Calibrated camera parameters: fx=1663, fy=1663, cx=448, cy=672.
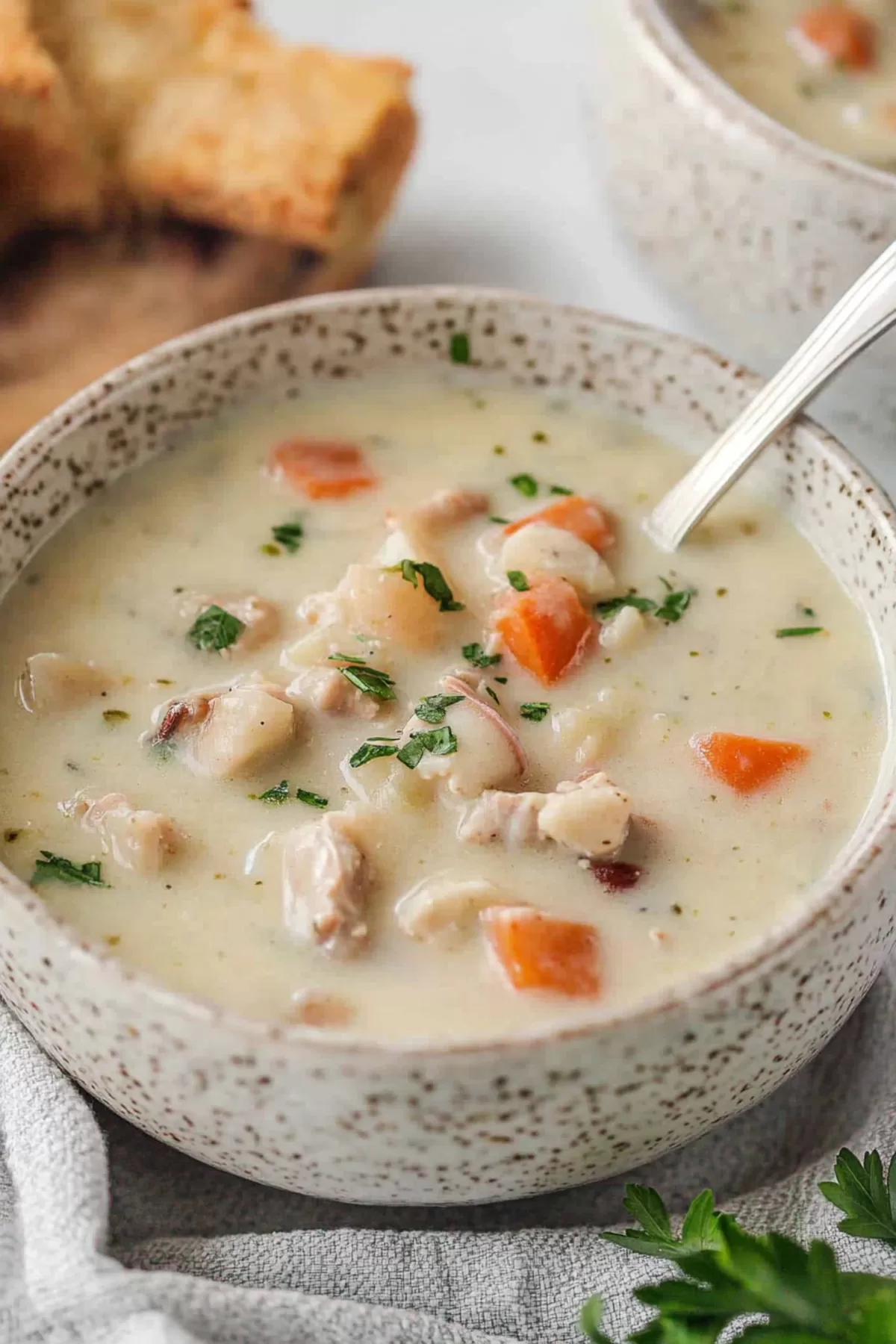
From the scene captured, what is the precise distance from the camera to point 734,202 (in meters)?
2.70

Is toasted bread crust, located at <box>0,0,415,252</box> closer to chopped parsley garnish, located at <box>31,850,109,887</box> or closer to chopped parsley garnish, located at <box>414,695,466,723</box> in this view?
chopped parsley garnish, located at <box>414,695,466,723</box>

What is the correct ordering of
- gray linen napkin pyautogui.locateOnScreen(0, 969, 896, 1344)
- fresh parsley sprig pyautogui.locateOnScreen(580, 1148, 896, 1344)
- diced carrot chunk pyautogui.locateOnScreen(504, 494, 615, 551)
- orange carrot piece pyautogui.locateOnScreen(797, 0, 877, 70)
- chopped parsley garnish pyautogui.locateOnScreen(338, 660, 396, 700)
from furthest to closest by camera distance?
orange carrot piece pyautogui.locateOnScreen(797, 0, 877, 70) < diced carrot chunk pyautogui.locateOnScreen(504, 494, 615, 551) < chopped parsley garnish pyautogui.locateOnScreen(338, 660, 396, 700) < gray linen napkin pyautogui.locateOnScreen(0, 969, 896, 1344) < fresh parsley sprig pyautogui.locateOnScreen(580, 1148, 896, 1344)

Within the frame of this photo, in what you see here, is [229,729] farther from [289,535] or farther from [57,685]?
[289,535]

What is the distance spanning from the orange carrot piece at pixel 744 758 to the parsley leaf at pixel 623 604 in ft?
0.78

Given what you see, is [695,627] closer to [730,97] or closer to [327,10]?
[730,97]

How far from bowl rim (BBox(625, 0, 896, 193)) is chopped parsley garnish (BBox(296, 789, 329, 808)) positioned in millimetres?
1310

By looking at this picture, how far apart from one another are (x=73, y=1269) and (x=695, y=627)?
110 centimetres

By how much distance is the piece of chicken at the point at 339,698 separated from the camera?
2039 mm

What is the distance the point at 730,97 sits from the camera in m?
2.66

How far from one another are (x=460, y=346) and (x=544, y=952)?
1.11 metres

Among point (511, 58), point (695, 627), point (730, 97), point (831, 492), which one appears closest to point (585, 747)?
point (695, 627)

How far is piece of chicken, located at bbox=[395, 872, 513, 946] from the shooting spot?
181 centimetres

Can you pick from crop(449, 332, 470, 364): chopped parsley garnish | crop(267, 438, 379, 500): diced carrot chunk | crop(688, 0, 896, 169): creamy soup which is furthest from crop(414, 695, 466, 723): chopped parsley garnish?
crop(688, 0, 896, 169): creamy soup

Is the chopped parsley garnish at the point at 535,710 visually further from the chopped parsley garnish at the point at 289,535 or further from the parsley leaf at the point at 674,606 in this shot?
the chopped parsley garnish at the point at 289,535
